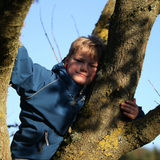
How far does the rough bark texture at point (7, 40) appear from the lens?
43.6 inches

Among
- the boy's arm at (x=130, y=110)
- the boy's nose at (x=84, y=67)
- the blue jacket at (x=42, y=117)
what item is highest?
the boy's nose at (x=84, y=67)

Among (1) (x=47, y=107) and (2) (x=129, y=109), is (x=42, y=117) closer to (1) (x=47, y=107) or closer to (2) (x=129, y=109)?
(1) (x=47, y=107)

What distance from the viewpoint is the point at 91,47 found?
7.77ft

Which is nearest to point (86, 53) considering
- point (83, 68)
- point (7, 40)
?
point (83, 68)

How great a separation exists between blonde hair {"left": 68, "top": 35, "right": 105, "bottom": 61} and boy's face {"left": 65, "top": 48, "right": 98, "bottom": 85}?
0.19 feet

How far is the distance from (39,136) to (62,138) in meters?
0.26

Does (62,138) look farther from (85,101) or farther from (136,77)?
(136,77)

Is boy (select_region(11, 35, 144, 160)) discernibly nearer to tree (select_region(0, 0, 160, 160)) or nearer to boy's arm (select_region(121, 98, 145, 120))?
boy's arm (select_region(121, 98, 145, 120))

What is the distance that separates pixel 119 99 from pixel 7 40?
123 cm

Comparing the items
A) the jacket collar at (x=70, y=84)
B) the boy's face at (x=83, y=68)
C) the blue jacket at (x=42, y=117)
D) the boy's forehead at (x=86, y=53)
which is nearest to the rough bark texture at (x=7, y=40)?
the blue jacket at (x=42, y=117)

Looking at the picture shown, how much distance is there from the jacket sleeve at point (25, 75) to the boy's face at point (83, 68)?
36cm

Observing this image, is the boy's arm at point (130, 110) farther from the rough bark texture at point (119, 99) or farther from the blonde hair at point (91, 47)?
the blonde hair at point (91, 47)

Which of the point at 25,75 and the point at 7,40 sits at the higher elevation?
the point at 7,40

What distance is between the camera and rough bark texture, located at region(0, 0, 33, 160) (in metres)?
1.11
